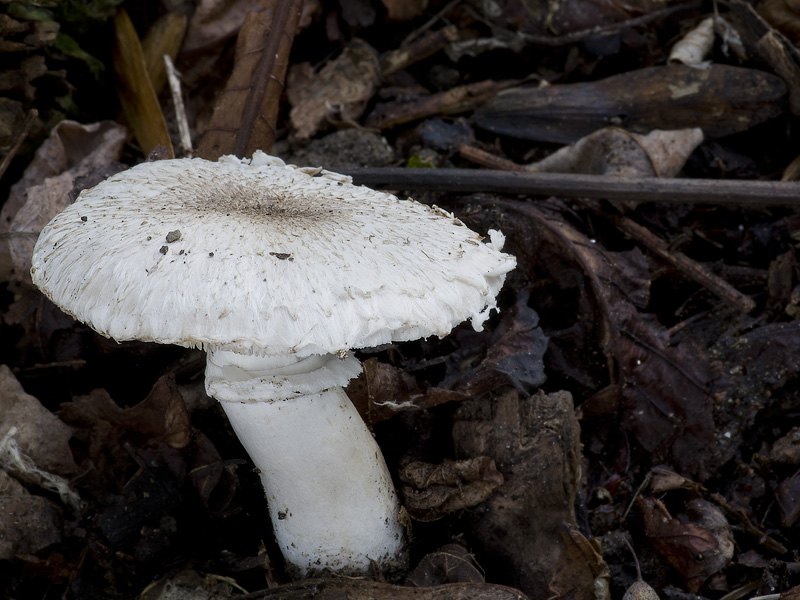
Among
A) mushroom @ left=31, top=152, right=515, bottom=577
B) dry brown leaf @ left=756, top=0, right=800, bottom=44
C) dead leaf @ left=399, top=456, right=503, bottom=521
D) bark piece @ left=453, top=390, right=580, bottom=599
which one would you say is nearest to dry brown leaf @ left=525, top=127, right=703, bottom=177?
dry brown leaf @ left=756, top=0, right=800, bottom=44

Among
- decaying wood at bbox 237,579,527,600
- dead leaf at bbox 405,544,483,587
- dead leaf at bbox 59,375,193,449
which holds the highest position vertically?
dead leaf at bbox 59,375,193,449

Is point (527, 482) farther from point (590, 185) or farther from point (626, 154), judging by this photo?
point (626, 154)

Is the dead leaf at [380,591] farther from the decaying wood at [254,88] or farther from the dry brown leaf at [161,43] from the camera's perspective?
the dry brown leaf at [161,43]

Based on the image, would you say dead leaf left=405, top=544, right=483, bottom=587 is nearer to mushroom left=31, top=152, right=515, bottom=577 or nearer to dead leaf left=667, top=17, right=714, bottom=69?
mushroom left=31, top=152, right=515, bottom=577

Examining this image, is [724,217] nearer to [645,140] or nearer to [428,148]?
[645,140]

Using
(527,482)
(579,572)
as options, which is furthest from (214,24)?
(579,572)
